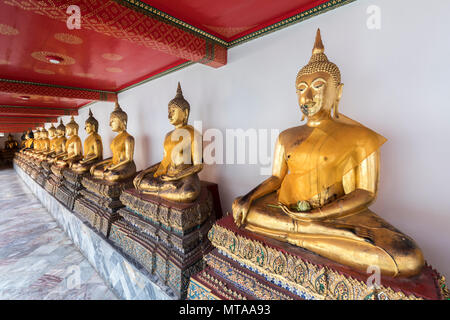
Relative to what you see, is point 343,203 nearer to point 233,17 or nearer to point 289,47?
point 289,47

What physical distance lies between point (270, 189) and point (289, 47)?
123 centimetres

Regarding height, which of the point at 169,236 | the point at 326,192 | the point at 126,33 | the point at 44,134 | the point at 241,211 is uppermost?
the point at 126,33

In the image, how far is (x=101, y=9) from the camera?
1259 millimetres

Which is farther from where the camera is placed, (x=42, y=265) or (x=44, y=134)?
(x=44, y=134)

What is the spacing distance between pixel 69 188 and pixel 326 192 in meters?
3.78

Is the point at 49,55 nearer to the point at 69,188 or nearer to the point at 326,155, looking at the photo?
the point at 69,188

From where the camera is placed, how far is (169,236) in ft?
5.38

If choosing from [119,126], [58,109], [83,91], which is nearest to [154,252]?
[119,126]

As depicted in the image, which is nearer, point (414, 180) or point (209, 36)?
point (414, 180)

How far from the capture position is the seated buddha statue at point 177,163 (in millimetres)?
1895

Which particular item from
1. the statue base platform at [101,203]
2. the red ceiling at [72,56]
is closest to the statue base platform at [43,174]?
the red ceiling at [72,56]

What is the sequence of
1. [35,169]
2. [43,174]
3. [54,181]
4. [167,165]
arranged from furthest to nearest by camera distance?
[35,169]
[43,174]
[54,181]
[167,165]

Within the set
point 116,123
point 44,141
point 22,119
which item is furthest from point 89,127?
point 22,119

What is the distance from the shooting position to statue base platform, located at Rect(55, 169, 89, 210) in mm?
3045
